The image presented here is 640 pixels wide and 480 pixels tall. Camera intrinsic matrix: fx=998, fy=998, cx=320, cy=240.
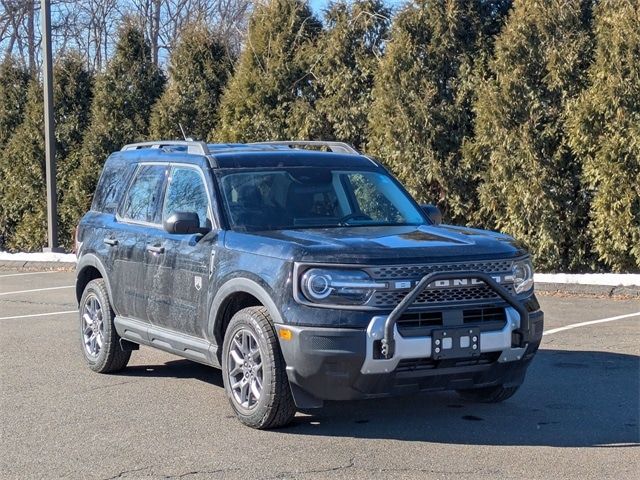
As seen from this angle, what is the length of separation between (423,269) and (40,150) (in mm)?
→ 18424

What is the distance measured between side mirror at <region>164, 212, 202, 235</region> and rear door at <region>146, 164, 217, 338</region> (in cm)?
13

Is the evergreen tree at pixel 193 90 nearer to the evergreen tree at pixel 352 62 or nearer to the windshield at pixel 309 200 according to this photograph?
the evergreen tree at pixel 352 62

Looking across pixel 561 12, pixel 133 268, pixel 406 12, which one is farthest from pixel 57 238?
pixel 133 268

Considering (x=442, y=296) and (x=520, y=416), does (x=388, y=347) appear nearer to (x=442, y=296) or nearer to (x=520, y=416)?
(x=442, y=296)

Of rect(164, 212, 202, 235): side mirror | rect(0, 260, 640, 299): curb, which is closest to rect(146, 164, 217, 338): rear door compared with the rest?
rect(164, 212, 202, 235): side mirror

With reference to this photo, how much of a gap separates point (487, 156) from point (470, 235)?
8326mm

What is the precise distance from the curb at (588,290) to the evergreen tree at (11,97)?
1526cm

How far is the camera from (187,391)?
8.13 m

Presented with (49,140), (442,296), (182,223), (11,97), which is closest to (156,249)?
(182,223)

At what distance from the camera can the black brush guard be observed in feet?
20.3

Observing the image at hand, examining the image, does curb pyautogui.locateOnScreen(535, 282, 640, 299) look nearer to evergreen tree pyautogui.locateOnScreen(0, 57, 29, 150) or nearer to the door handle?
the door handle

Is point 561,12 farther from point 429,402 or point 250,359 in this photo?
point 250,359

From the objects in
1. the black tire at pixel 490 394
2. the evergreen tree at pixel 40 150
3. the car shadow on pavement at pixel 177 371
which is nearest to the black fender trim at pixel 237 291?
the car shadow on pavement at pixel 177 371

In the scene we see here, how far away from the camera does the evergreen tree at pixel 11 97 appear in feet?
80.0
